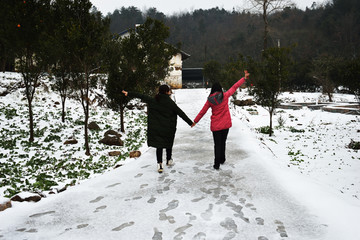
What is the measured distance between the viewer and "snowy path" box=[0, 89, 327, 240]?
3.34 metres

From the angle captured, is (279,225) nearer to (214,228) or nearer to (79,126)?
(214,228)

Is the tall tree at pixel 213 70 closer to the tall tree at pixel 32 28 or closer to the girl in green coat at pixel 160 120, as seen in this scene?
the tall tree at pixel 32 28

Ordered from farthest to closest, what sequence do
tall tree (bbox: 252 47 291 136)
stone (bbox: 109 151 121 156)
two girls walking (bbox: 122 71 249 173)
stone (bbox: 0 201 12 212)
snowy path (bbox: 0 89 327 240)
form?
tall tree (bbox: 252 47 291 136) → stone (bbox: 109 151 121 156) → two girls walking (bbox: 122 71 249 173) → stone (bbox: 0 201 12 212) → snowy path (bbox: 0 89 327 240)

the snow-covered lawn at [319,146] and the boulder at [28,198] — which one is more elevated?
the boulder at [28,198]

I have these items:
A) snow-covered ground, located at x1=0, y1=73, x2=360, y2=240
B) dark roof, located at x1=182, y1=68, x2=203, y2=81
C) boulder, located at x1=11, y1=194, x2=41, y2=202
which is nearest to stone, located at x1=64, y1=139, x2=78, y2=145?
snow-covered ground, located at x1=0, y1=73, x2=360, y2=240

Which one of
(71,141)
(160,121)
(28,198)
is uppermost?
(160,121)

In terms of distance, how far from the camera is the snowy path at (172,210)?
3342 mm

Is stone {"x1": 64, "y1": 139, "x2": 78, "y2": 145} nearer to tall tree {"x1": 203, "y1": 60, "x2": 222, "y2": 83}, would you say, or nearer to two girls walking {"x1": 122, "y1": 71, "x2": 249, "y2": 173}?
two girls walking {"x1": 122, "y1": 71, "x2": 249, "y2": 173}

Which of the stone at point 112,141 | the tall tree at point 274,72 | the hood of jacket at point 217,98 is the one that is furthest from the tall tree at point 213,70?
the hood of jacket at point 217,98

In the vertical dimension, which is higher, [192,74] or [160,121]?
[192,74]

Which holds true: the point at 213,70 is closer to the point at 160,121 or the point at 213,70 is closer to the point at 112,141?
the point at 112,141

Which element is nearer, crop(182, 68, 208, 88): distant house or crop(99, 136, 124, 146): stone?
crop(99, 136, 124, 146): stone

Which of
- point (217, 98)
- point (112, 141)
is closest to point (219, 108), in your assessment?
point (217, 98)

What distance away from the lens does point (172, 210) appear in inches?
157
